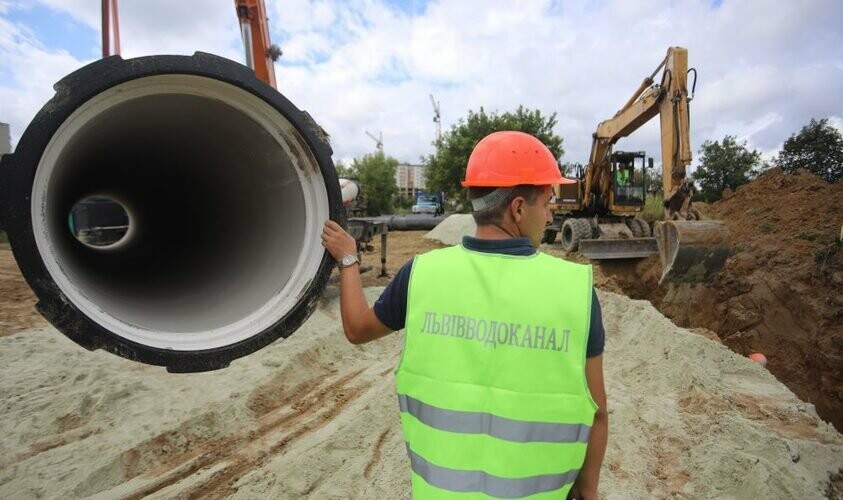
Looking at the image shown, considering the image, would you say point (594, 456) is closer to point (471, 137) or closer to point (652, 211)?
point (652, 211)

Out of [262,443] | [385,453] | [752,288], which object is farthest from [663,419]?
[752,288]

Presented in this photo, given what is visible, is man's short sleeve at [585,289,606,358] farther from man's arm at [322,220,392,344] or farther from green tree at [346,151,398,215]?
green tree at [346,151,398,215]

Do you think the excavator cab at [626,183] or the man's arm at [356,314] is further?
the excavator cab at [626,183]

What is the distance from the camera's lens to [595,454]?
149cm

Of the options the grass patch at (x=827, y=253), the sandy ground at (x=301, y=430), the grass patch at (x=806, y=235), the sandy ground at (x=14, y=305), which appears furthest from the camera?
the grass patch at (x=806, y=235)

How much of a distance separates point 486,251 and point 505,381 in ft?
1.22

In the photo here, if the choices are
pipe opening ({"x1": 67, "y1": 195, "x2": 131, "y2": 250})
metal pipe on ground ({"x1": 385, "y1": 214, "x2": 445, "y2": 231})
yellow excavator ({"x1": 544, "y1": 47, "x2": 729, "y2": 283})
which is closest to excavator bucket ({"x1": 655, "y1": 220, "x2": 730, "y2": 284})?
yellow excavator ({"x1": 544, "y1": 47, "x2": 729, "y2": 283})

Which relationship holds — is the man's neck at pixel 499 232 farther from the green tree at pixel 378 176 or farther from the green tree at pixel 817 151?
the green tree at pixel 378 176

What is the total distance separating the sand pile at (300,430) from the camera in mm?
3066

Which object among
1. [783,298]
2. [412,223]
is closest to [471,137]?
[412,223]

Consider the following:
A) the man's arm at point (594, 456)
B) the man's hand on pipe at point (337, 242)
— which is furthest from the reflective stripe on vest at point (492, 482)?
the man's hand on pipe at point (337, 242)

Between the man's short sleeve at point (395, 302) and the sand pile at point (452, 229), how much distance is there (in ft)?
47.6

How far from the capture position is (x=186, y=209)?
13.0ft

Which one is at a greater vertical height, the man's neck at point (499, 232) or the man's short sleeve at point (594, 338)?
the man's neck at point (499, 232)
